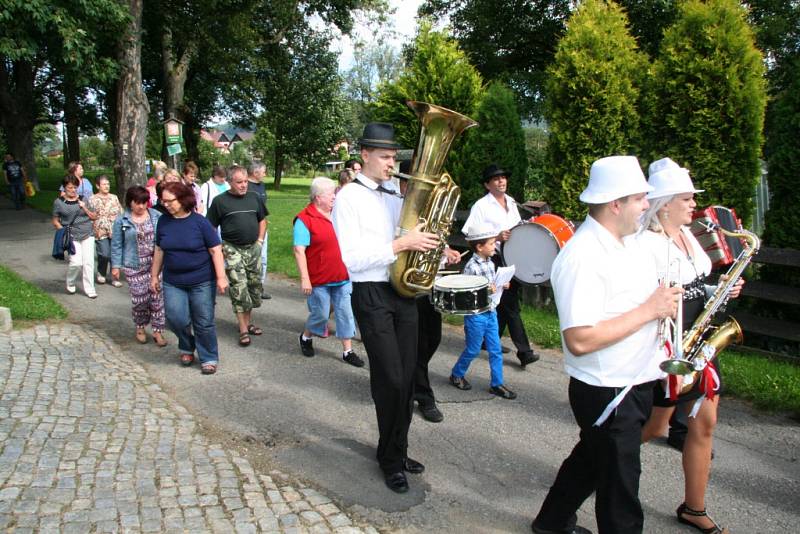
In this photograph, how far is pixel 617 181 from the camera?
9.11 ft

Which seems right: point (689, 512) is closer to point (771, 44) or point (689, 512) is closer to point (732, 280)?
point (732, 280)

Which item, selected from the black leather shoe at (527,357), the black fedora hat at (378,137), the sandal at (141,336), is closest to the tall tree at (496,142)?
the black leather shoe at (527,357)

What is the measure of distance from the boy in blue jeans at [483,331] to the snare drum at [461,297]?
70cm

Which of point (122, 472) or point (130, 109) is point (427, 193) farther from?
point (130, 109)

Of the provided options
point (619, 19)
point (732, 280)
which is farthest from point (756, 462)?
point (619, 19)

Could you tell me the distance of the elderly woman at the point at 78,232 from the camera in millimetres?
9500

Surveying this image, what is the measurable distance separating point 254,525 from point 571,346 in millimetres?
2030

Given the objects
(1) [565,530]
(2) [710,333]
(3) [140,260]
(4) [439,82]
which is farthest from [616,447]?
(4) [439,82]

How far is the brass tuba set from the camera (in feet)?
12.6

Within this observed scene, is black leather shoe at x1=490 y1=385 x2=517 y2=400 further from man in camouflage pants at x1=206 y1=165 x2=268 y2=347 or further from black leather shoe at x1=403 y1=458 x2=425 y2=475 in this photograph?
man in camouflage pants at x1=206 y1=165 x2=268 y2=347

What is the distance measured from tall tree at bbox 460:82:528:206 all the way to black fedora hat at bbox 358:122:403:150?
592cm

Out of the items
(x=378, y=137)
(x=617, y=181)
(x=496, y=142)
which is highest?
(x=496, y=142)

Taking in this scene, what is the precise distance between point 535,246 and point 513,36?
25910 mm

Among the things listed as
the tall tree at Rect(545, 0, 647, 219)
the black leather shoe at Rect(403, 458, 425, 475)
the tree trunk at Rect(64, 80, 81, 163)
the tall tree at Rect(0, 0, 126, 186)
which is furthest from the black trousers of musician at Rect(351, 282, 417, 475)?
the tree trunk at Rect(64, 80, 81, 163)
